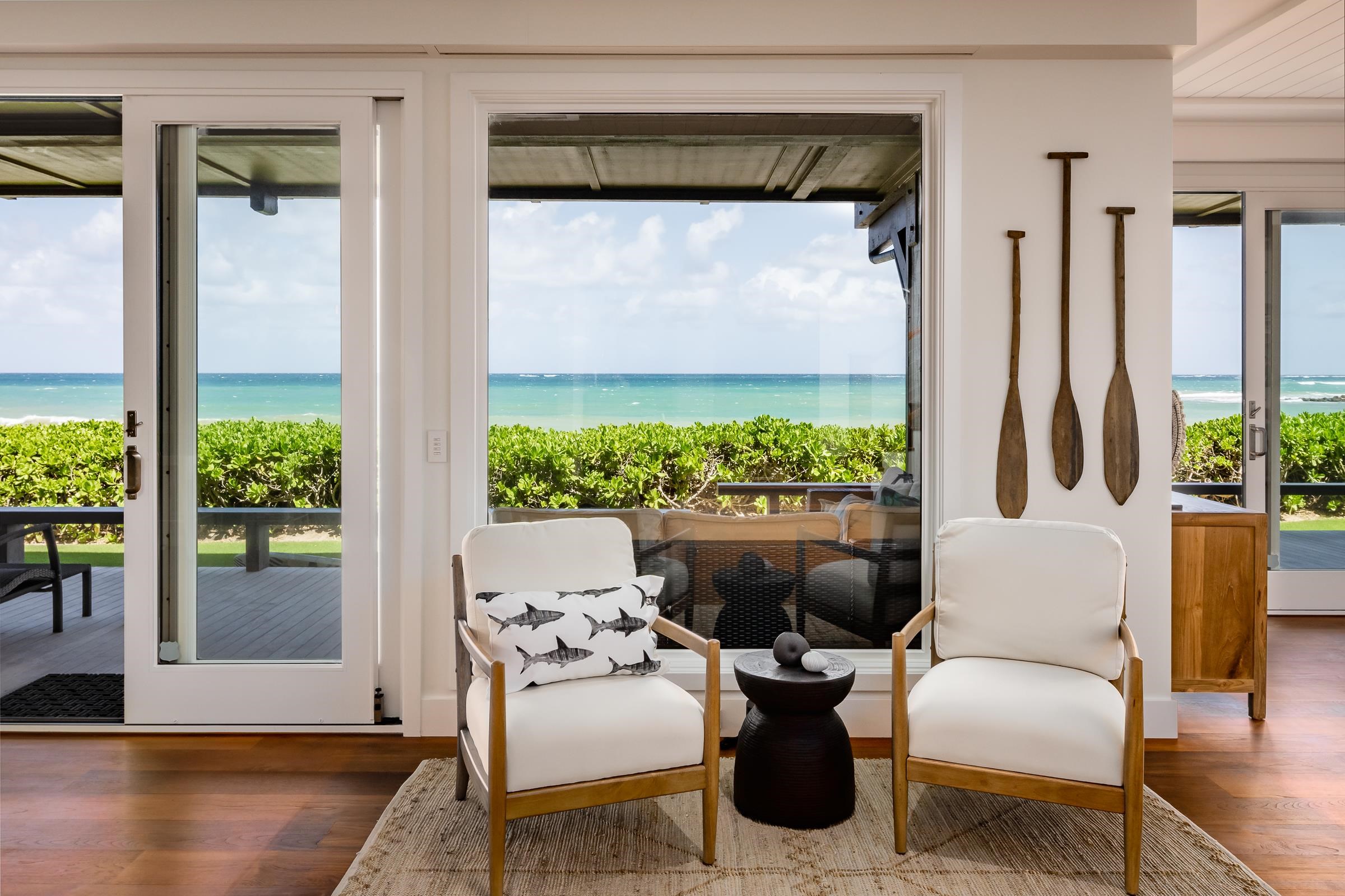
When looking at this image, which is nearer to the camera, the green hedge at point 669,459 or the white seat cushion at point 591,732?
the white seat cushion at point 591,732

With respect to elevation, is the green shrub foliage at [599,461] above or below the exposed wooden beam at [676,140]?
below

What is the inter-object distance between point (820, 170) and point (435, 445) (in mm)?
1837

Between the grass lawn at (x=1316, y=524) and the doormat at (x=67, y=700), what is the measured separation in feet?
19.9

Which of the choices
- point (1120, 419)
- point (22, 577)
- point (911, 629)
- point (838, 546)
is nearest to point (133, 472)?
point (22, 577)

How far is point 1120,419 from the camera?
301cm

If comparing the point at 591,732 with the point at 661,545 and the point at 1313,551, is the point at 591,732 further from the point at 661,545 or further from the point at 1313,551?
the point at 1313,551

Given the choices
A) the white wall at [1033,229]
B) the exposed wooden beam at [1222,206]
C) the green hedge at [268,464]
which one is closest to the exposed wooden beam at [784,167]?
the white wall at [1033,229]

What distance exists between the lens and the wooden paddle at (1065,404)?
9.77 ft

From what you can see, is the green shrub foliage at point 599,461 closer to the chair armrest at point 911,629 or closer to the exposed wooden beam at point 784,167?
the chair armrest at point 911,629

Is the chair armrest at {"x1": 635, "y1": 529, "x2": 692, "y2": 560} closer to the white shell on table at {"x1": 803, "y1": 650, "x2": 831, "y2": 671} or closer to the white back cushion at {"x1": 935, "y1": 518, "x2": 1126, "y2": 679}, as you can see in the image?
the white shell on table at {"x1": 803, "y1": 650, "x2": 831, "y2": 671}

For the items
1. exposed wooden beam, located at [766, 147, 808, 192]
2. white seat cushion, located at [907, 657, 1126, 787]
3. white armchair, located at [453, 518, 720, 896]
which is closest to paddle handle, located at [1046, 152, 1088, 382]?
exposed wooden beam, located at [766, 147, 808, 192]

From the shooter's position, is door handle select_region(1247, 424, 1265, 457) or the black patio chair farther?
door handle select_region(1247, 424, 1265, 457)

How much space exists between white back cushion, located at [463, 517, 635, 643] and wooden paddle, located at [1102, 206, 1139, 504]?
1883 millimetres

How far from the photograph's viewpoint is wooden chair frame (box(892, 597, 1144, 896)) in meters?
1.98
